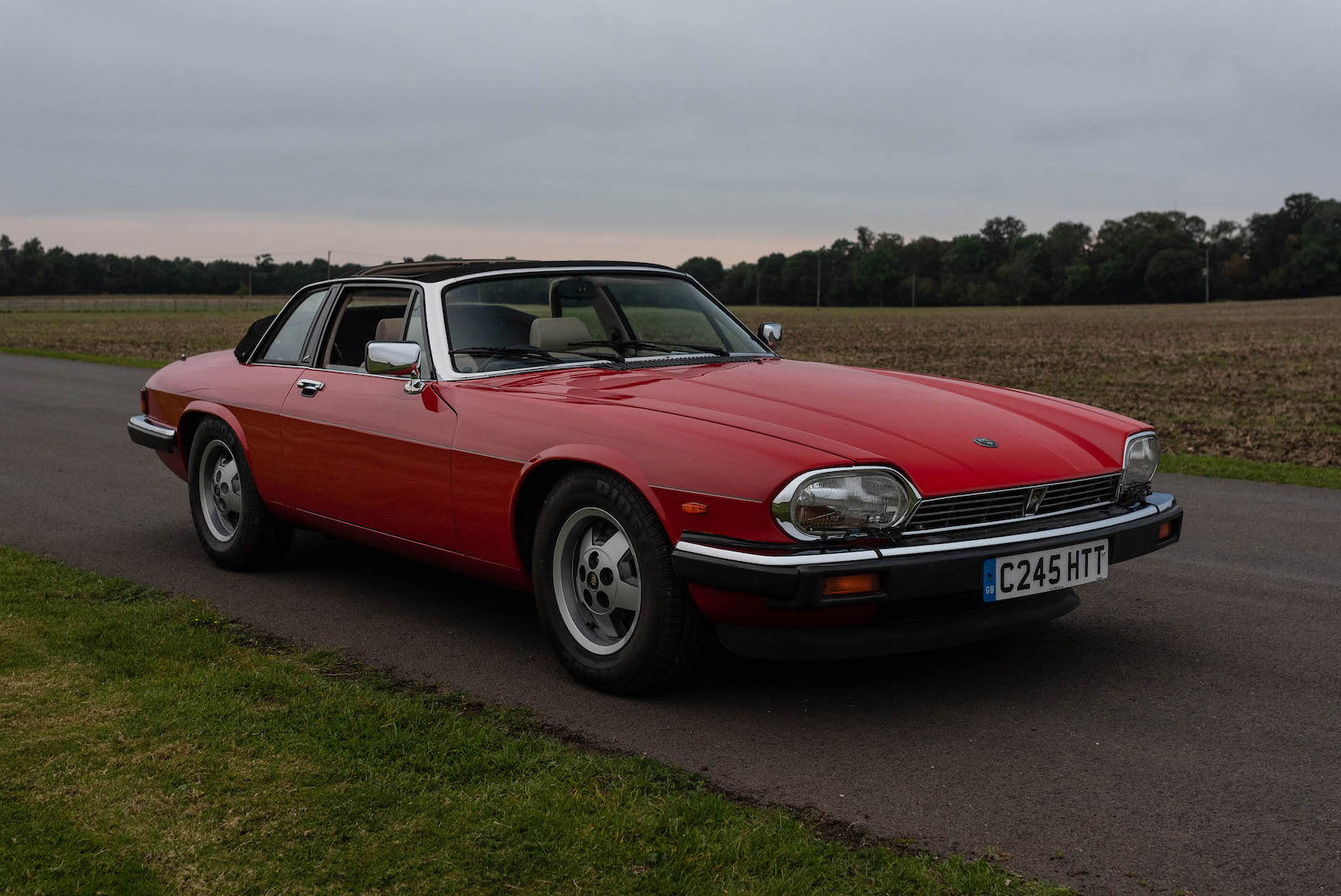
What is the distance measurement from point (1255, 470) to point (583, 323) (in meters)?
6.42

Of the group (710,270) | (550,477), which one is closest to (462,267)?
(550,477)

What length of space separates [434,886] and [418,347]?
2456 mm

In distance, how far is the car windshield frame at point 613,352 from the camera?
474 cm

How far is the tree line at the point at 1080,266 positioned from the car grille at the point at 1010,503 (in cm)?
9315

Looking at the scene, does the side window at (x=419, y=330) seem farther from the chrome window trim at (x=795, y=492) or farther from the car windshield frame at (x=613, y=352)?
the chrome window trim at (x=795, y=492)

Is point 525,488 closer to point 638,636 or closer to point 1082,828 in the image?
point 638,636

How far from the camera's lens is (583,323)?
5027 millimetres

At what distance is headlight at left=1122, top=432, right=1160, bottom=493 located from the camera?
4.31 m

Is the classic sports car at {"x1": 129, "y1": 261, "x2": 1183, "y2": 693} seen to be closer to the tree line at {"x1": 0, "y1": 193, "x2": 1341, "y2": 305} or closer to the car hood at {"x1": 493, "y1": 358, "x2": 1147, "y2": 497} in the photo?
the car hood at {"x1": 493, "y1": 358, "x2": 1147, "y2": 497}

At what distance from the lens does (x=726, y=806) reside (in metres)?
3.07

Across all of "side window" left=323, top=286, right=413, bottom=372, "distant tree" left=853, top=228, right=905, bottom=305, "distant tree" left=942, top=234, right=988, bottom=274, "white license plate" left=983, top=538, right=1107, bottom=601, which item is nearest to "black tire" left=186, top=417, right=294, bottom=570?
"side window" left=323, top=286, right=413, bottom=372

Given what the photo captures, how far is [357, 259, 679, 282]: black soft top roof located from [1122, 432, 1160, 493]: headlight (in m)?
2.22

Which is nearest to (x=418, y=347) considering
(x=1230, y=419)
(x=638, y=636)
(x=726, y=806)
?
(x=638, y=636)

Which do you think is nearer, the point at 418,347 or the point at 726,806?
the point at 726,806
